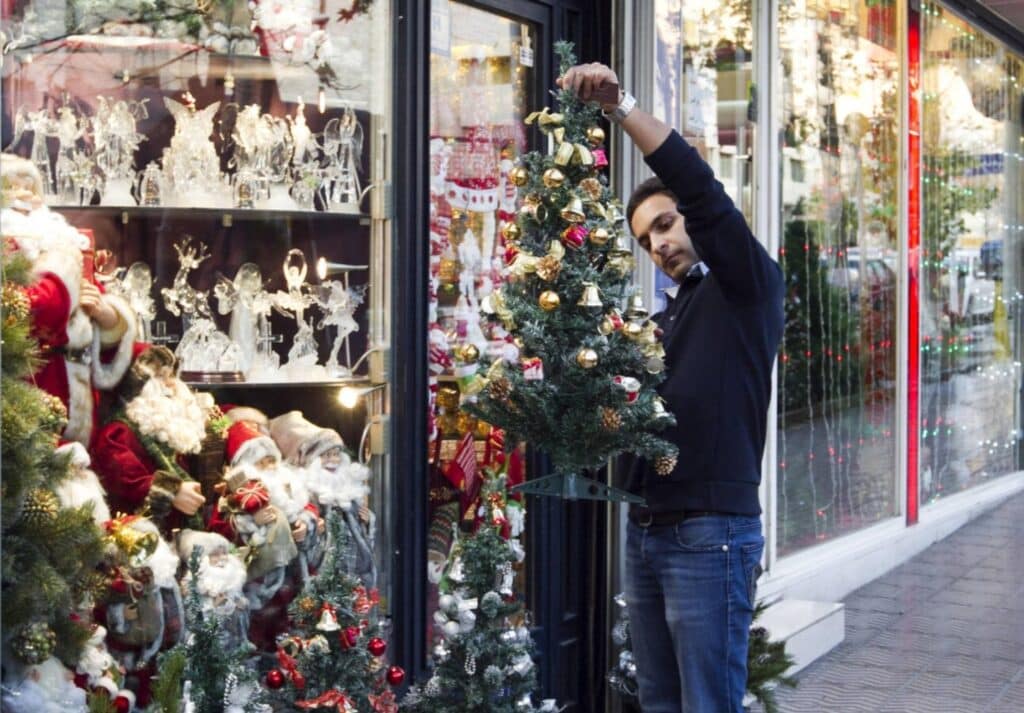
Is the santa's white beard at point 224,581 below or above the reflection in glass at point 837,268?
below

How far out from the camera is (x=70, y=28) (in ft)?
14.2

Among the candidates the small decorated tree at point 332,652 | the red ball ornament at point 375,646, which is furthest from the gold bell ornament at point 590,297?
the red ball ornament at point 375,646

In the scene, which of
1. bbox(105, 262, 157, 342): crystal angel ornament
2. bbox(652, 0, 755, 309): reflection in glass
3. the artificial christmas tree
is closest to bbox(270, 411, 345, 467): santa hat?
bbox(105, 262, 157, 342): crystal angel ornament

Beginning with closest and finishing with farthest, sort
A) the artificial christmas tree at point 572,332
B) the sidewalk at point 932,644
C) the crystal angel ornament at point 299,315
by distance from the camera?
1. the artificial christmas tree at point 572,332
2. the crystal angel ornament at point 299,315
3. the sidewalk at point 932,644

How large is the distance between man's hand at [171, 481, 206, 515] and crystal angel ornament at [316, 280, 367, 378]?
716 mm

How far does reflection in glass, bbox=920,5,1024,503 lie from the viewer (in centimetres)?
1067

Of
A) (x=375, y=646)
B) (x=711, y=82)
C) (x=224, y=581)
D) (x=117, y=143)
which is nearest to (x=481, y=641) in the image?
(x=375, y=646)

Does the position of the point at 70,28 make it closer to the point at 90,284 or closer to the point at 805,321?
the point at 90,284

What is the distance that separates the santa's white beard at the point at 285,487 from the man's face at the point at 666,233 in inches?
59.1

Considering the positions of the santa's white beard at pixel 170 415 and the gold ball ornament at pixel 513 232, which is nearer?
the gold ball ornament at pixel 513 232

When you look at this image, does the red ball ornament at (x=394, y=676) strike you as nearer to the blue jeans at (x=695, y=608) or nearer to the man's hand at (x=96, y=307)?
the blue jeans at (x=695, y=608)

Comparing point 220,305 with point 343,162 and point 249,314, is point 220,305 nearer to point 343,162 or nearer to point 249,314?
point 249,314

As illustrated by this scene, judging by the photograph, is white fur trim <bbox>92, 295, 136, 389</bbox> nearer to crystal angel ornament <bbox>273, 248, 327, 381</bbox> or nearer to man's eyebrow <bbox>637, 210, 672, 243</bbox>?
crystal angel ornament <bbox>273, 248, 327, 381</bbox>

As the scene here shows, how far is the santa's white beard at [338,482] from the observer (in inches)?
195
